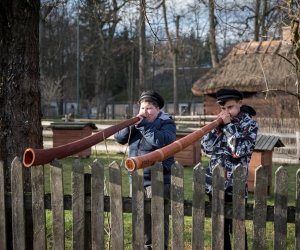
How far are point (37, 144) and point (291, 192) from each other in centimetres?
516

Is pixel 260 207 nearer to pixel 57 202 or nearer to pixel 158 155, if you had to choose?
pixel 158 155

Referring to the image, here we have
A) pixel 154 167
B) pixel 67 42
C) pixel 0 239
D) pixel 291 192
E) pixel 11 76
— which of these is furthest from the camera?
pixel 67 42

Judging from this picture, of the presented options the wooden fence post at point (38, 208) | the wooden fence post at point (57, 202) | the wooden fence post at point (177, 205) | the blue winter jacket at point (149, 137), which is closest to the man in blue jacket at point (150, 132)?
the blue winter jacket at point (149, 137)

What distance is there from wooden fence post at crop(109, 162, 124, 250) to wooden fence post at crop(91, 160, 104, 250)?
8 centimetres

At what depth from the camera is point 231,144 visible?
346 cm

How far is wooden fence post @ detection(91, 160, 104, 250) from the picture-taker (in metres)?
3.11

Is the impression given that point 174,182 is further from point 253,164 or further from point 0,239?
point 253,164

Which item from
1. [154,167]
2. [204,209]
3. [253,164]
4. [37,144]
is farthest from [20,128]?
[253,164]

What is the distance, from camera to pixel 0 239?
3.46 metres

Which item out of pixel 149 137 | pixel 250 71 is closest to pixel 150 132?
pixel 149 137

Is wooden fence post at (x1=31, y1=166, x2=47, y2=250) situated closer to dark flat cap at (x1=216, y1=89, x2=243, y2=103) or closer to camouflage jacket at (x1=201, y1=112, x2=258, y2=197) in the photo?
camouflage jacket at (x1=201, y1=112, x2=258, y2=197)

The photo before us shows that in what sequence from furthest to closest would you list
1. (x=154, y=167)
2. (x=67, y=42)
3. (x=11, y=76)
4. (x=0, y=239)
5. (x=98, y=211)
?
(x=67, y=42), (x=11, y=76), (x=0, y=239), (x=98, y=211), (x=154, y=167)

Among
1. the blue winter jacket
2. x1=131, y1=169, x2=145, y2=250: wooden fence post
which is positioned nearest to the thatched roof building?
the blue winter jacket

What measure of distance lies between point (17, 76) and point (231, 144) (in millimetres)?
1932
